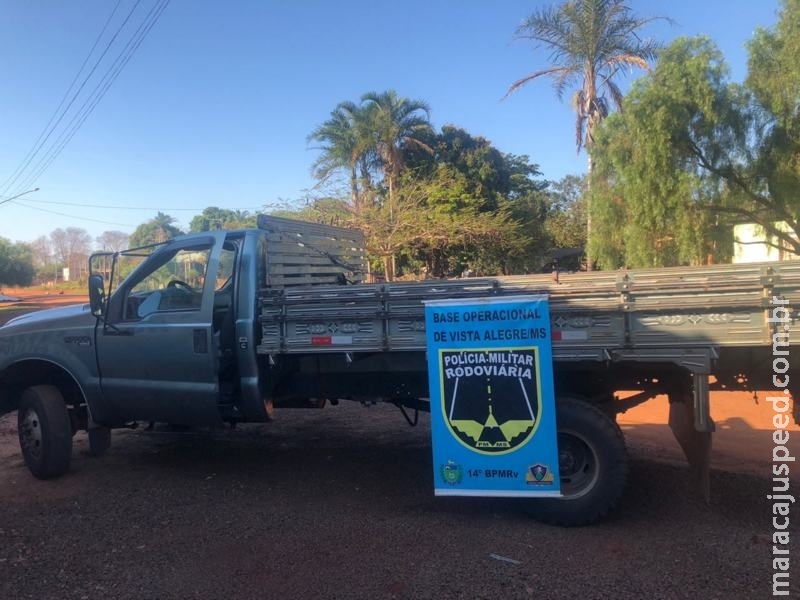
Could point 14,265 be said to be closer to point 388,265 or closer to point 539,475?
point 388,265

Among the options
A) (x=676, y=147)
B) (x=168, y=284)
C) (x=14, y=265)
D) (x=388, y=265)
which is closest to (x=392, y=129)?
(x=388, y=265)

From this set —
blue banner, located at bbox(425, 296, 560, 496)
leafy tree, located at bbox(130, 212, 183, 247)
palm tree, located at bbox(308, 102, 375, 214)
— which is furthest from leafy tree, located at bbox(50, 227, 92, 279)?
blue banner, located at bbox(425, 296, 560, 496)

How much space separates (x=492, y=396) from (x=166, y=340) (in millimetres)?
2843

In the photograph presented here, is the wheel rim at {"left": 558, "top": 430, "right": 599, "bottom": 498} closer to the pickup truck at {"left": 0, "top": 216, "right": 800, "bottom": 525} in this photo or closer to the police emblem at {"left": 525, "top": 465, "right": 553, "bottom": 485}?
the pickup truck at {"left": 0, "top": 216, "right": 800, "bottom": 525}

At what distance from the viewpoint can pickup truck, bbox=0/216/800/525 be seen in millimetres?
4055

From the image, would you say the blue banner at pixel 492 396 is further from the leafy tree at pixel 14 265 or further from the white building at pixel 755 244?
the leafy tree at pixel 14 265

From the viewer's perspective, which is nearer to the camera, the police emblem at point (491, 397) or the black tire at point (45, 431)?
the police emblem at point (491, 397)

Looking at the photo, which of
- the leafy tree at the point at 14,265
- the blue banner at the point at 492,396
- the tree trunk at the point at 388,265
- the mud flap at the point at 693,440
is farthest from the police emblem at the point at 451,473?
the leafy tree at the point at 14,265

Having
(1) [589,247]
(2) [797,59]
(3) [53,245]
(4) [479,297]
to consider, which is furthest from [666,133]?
(3) [53,245]

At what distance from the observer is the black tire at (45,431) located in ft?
18.2

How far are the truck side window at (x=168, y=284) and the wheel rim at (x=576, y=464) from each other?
3.31m

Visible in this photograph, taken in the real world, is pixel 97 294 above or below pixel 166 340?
above

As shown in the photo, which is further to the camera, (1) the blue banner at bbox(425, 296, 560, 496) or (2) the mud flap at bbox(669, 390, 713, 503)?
(2) the mud flap at bbox(669, 390, 713, 503)

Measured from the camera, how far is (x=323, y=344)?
15.7 ft
